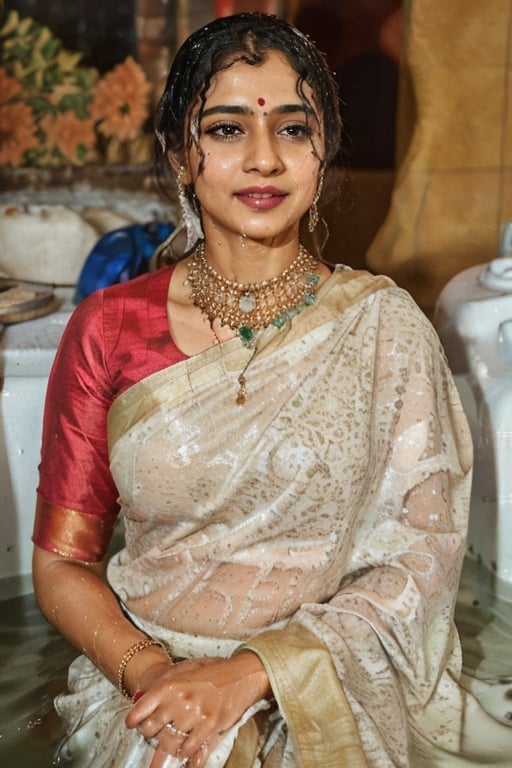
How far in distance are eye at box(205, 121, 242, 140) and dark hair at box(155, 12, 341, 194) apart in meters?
0.05

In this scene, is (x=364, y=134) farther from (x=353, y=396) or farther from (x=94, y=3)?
(x=353, y=396)

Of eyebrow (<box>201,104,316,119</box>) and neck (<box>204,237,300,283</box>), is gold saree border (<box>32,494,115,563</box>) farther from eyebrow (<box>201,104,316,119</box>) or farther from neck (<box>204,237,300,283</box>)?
eyebrow (<box>201,104,316,119</box>)

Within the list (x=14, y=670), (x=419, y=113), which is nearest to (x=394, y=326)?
(x=14, y=670)

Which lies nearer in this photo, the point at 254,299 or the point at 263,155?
the point at 263,155

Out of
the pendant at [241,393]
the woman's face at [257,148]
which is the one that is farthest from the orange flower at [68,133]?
the pendant at [241,393]

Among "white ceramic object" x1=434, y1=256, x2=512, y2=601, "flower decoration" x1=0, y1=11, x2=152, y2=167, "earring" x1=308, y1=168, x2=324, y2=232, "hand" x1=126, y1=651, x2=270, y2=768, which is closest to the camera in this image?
"hand" x1=126, y1=651, x2=270, y2=768

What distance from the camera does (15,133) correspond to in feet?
11.9

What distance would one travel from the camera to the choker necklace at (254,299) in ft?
6.25

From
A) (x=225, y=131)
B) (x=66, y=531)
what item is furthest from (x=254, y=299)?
(x=66, y=531)

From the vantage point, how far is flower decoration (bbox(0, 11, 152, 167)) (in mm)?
3533

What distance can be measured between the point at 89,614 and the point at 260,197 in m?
0.73

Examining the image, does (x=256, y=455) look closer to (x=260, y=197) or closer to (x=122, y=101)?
(x=260, y=197)

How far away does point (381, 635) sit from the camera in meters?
1.76

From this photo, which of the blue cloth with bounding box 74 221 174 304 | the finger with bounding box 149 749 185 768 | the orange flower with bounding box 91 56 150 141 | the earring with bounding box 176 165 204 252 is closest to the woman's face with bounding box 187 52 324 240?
the earring with bounding box 176 165 204 252
